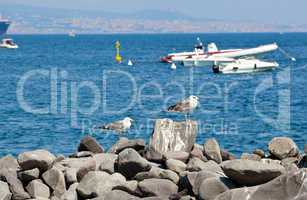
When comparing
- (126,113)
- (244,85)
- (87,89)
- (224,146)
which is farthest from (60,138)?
(244,85)

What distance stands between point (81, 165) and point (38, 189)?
3.17ft

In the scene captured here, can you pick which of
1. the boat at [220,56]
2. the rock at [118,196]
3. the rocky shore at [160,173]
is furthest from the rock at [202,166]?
the boat at [220,56]

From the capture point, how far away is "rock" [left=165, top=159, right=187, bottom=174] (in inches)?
572

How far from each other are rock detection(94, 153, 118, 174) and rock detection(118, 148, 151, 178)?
0.84ft

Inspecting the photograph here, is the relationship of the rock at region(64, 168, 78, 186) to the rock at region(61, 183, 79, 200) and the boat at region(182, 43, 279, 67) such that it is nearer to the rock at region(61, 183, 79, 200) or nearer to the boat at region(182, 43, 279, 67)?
the rock at region(61, 183, 79, 200)

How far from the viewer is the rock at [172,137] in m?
16.1

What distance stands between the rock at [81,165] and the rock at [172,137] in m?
1.43

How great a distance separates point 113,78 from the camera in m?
66.2

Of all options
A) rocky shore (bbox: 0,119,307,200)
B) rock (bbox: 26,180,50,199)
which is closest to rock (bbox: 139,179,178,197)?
rocky shore (bbox: 0,119,307,200)

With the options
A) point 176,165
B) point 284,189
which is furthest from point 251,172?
point 176,165

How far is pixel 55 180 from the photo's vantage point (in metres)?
14.5

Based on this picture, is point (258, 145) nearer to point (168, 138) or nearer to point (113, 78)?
point (168, 138)

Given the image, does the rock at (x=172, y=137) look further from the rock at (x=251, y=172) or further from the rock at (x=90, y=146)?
the rock at (x=251, y=172)

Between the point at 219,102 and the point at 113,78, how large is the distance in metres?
23.6
